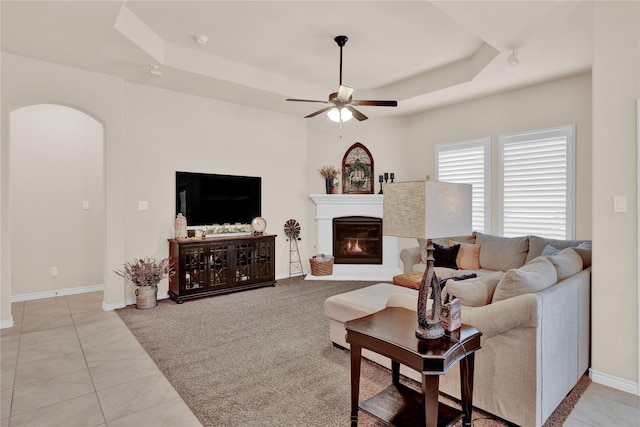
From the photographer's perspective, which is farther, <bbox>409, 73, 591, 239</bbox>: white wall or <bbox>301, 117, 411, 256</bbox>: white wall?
<bbox>301, 117, 411, 256</bbox>: white wall

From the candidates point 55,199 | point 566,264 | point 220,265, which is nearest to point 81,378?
point 220,265

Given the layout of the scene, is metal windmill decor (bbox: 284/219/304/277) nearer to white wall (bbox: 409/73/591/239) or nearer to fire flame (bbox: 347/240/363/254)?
fire flame (bbox: 347/240/363/254)

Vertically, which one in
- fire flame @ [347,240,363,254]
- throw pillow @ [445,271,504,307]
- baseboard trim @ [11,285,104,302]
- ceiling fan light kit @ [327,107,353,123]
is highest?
ceiling fan light kit @ [327,107,353,123]

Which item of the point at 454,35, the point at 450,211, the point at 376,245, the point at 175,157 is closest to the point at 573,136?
the point at 454,35

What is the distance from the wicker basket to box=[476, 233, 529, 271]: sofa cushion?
2454 millimetres

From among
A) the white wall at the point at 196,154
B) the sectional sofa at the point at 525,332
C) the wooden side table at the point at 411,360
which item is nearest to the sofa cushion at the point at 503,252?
the sectional sofa at the point at 525,332

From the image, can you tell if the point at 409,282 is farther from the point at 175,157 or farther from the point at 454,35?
the point at 175,157

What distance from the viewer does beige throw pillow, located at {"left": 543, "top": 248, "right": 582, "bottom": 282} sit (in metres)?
2.45

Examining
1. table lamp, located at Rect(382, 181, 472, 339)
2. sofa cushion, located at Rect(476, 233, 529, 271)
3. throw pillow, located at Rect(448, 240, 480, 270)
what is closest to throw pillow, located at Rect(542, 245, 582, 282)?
table lamp, located at Rect(382, 181, 472, 339)

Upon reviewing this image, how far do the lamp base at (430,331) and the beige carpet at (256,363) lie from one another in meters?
0.73

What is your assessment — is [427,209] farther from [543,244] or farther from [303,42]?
[543,244]

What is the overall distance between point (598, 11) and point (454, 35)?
149 centimetres

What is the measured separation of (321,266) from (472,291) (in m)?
3.97

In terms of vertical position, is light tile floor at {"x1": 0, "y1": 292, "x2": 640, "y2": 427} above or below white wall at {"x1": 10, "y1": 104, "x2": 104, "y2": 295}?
below
